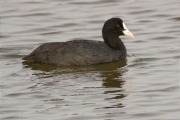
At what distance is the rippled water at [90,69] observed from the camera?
9664 mm

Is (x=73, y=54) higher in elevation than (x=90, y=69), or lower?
higher

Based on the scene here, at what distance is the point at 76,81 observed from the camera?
11.3 metres

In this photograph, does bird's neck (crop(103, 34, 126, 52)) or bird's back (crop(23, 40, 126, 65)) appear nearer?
Answer: bird's back (crop(23, 40, 126, 65))

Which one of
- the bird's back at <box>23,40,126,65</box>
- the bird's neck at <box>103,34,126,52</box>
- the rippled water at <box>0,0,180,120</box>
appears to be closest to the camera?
the rippled water at <box>0,0,180,120</box>

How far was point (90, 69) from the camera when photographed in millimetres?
12266

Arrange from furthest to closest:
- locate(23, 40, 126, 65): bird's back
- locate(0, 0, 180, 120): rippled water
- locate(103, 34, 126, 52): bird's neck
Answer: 1. locate(103, 34, 126, 52): bird's neck
2. locate(23, 40, 126, 65): bird's back
3. locate(0, 0, 180, 120): rippled water

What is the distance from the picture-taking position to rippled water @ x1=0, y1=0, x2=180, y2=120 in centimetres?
966

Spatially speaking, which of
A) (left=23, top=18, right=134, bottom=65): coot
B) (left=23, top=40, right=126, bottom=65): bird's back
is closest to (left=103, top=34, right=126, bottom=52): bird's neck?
(left=23, top=18, right=134, bottom=65): coot

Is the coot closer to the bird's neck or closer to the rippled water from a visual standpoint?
the rippled water

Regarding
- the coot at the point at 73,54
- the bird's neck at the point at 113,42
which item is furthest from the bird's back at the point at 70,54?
the bird's neck at the point at 113,42

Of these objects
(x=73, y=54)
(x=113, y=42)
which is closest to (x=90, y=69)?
(x=73, y=54)

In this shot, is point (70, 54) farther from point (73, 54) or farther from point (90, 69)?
point (90, 69)

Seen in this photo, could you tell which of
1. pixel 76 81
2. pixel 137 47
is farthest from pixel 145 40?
pixel 76 81

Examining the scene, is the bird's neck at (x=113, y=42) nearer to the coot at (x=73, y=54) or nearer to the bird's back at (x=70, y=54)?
the coot at (x=73, y=54)
